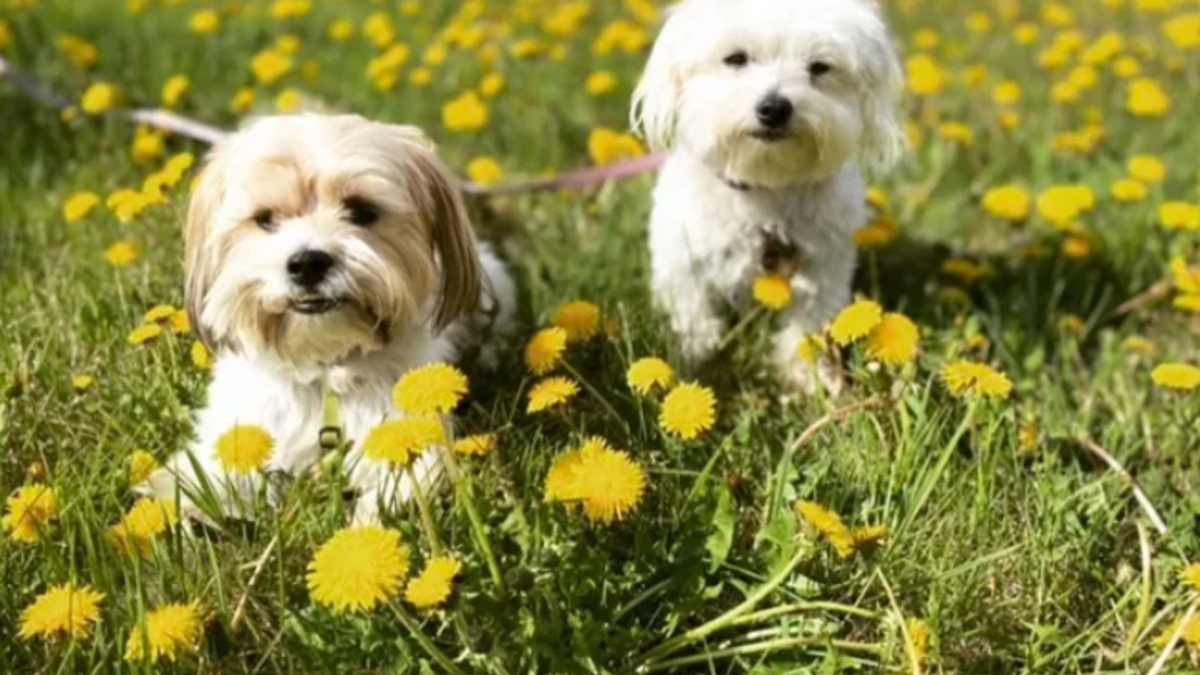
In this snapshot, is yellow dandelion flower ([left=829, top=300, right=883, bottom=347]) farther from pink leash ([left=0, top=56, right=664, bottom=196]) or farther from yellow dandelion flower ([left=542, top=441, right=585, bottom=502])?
pink leash ([left=0, top=56, right=664, bottom=196])

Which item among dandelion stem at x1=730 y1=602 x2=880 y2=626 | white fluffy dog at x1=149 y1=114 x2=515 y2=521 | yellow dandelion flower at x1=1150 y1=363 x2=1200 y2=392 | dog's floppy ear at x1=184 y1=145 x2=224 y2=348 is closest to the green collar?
white fluffy dog at x1=149 y1=114 x2=515 y2=521

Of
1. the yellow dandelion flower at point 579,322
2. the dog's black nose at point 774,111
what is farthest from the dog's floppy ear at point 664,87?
the yellow dandelion flower at point 579,322

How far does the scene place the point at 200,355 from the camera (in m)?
3.11

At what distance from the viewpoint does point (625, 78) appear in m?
6.42

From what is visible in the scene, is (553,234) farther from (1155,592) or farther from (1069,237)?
(1155,592)

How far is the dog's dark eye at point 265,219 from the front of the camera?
9.45 feet

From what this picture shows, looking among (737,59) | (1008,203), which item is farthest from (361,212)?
(1008,203)

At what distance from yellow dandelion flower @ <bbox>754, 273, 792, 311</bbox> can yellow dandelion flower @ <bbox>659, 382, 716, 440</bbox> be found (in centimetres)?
99

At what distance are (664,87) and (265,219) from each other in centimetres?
148

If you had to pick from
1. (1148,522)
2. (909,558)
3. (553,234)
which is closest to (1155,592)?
(1148,522)

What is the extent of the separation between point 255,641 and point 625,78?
4547mm

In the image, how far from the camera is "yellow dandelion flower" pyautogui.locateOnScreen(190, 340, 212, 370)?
3.08 m

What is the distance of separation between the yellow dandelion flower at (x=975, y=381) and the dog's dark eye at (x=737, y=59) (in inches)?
51.0

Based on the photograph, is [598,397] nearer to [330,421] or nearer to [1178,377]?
[330,421]
